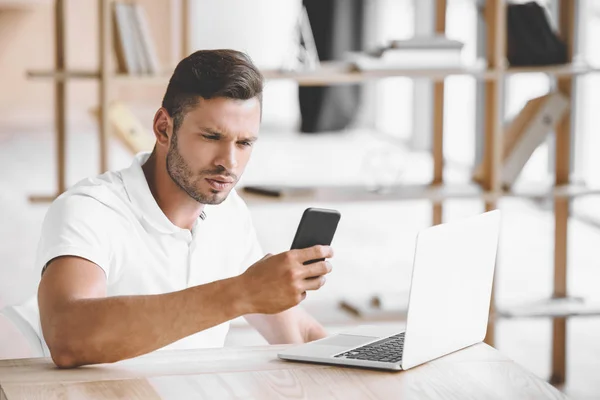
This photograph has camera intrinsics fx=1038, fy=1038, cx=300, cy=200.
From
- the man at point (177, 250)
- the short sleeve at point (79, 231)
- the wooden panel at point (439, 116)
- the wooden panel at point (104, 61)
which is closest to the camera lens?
the man at point (177, 250)

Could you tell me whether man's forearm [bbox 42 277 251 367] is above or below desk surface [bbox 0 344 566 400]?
above

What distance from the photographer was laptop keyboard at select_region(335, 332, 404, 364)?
5.52 feet

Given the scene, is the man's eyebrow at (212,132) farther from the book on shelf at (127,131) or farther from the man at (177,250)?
the book on shelf at (127,131)

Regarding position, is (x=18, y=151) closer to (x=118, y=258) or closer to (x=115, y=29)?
(x=115, y=29)

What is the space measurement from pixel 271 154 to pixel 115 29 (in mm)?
5766

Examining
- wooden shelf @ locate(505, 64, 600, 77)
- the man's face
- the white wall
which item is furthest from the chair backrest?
the white wall

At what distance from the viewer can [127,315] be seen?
5.28 feet

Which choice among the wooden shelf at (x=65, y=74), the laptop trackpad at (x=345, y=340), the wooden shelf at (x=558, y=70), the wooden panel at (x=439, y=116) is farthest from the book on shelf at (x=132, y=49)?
the laptop trackpad at (x=345, y=340)

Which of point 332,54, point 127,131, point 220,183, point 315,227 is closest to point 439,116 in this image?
point 127,131

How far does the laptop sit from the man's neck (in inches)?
15.0

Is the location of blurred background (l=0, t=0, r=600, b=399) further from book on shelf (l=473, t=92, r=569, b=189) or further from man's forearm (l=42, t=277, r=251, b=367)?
man's forearm (l=42, t=277, r=251, b=367)

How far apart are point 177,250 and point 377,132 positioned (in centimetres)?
917

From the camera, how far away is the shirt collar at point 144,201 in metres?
1.93

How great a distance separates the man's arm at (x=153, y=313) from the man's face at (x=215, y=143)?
32cm
